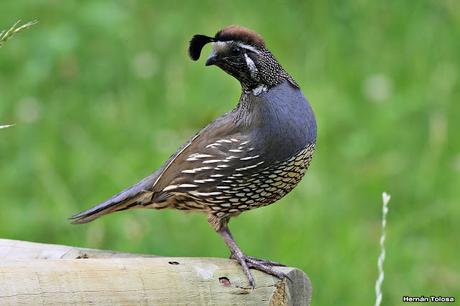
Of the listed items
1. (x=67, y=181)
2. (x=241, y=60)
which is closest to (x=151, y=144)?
(x=67, y=181)

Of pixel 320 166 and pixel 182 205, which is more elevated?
pixel 320 166

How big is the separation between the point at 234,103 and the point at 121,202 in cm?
253

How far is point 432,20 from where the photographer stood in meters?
7.17

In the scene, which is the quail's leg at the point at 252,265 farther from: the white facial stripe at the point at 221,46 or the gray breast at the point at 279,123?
the white facial stripe at the point at 221,46

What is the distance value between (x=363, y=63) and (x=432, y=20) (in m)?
0.59

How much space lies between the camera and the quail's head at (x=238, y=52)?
12.3 ft

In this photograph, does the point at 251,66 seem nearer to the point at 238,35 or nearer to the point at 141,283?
the point at 238,35

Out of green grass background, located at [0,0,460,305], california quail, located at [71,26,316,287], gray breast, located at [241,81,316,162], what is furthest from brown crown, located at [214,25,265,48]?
green grass background, located at [0,0,460,305]

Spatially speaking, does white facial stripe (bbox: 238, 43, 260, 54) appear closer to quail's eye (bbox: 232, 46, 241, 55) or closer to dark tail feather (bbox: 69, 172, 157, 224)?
quail's eye (bbox: 232, 46, 241, 55)

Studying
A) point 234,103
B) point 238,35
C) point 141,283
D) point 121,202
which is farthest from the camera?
point 234,103

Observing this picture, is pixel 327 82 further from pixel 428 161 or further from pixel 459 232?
pixel 459 232

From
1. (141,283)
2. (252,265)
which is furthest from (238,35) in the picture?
(141,283)

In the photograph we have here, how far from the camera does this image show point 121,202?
4.12 meters

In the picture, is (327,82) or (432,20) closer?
(327,82)
